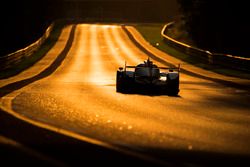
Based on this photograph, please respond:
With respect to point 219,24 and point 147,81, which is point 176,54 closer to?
point 219,24

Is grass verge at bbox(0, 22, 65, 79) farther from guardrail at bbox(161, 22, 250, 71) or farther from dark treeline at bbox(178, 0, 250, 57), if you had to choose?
dark treeline at bbox(178, 0, 250, 57)

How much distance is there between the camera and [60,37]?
80.3m

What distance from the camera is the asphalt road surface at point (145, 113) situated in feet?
38.0

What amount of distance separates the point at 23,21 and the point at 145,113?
3975 inches

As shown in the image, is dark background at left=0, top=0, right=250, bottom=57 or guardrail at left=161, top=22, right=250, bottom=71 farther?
dark background at left=0, top=0, right=250, bottom=57

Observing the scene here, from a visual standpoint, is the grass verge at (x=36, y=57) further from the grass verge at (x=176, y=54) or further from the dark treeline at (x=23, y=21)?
the grass verge at (x=176, y=54)

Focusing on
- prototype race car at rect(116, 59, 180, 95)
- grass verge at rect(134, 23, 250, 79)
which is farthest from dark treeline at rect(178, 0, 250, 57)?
prototype race car at rect(116, 59, 180, 95)

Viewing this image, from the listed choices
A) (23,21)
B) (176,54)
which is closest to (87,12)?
(23,21)

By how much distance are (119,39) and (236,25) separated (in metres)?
15.5

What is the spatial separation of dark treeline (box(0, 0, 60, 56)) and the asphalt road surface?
58.2m

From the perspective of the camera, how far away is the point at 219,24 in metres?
70.8

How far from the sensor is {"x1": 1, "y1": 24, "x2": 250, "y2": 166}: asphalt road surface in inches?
456

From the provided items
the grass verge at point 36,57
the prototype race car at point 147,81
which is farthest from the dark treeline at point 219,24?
the prototype race car at point 147,81

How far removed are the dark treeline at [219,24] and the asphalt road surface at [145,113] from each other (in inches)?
1259
